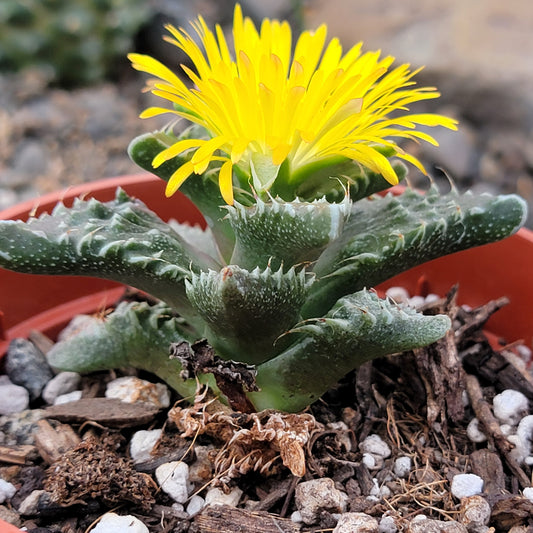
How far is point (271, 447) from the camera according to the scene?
1052 millimetres

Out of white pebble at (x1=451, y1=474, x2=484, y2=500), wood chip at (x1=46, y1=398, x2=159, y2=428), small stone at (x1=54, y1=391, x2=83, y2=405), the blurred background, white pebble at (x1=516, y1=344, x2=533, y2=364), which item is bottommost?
white pebble at (x1=451, y1=474, x2=484, y2=500)

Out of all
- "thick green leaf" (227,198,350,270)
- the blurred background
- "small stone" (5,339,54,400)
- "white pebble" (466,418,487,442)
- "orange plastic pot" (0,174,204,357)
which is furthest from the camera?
the blurred background

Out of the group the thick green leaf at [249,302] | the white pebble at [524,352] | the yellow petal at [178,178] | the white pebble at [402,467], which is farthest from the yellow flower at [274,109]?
the white pebble at [524,352]

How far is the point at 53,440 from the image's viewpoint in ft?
3.75

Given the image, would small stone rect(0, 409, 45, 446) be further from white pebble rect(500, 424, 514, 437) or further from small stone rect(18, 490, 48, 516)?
white pebble rect(500, 424, 514, 437)

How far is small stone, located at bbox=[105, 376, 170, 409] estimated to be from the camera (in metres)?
1.23

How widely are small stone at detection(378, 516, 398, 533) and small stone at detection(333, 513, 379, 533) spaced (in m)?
0.02

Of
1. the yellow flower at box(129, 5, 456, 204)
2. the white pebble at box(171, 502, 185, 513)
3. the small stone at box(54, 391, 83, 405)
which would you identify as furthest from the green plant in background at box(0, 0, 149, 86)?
the white pebble at box(171, 502, 185, 513)

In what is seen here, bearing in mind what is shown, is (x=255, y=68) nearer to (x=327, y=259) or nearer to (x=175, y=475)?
(x=327, y=259)

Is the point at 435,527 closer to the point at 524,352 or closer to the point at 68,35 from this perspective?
the point at 524,352

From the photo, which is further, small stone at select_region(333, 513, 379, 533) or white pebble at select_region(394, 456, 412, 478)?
white pebble at select_region(394, 456, 412, 478)

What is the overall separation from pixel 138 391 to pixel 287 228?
0.50 metres

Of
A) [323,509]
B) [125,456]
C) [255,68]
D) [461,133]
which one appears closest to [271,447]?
[323,509]

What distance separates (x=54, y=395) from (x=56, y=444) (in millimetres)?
171
